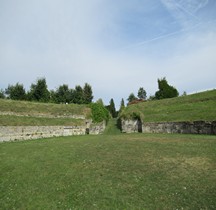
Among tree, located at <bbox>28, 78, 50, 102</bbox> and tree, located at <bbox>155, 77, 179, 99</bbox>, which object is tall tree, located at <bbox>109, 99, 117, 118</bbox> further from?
tree, located at <bbox>28, 78, 50, 102</bbox>

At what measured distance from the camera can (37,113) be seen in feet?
99.2

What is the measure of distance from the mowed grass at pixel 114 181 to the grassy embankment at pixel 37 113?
14361 millimetres

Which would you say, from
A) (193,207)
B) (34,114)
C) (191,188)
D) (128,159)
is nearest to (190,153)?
(128,159)

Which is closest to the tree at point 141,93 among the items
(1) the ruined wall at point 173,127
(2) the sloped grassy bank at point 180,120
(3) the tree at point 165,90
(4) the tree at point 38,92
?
(3) the tree at point 165,90

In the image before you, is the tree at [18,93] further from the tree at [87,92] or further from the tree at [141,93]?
the tree at [141,93]

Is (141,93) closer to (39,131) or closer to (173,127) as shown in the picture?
(173,127)

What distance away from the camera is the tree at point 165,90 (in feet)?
201

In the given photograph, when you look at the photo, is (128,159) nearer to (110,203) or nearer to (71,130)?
(110,203)

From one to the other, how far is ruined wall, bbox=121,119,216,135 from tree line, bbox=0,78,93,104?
89.1ft

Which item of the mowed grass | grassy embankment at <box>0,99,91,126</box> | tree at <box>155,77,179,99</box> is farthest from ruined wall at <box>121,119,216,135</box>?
tree at <box>155,77,179,99</box>

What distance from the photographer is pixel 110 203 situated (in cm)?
636

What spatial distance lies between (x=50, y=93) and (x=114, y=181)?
4843cm

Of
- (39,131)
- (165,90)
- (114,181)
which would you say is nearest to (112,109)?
(165,90)

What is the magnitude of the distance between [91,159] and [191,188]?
6009 mm
